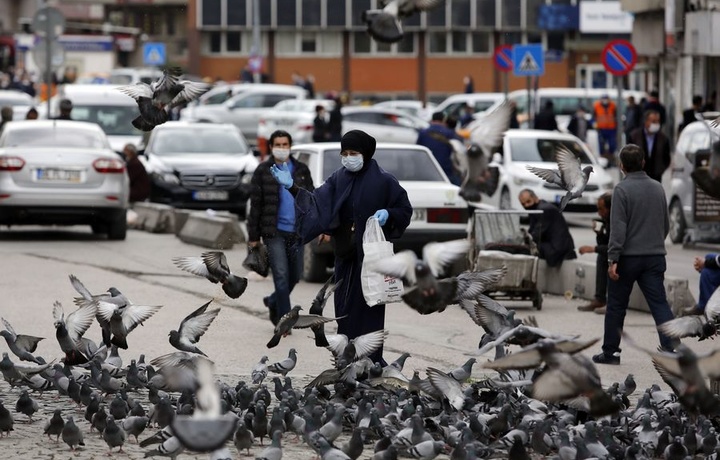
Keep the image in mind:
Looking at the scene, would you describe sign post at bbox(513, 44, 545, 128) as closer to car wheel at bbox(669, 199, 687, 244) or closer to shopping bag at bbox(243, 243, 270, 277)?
car wheel at bbox(669, 199, 687, 244)

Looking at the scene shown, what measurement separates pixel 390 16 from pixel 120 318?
249cm

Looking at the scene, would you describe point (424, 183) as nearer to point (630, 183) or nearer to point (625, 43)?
point (630, 183)

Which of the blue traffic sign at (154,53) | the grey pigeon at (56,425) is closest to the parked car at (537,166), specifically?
the grey pigeon at (56,425)

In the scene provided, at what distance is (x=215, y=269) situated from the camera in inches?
433

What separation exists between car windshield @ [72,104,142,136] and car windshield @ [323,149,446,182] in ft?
37.7

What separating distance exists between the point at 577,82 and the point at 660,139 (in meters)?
52.0

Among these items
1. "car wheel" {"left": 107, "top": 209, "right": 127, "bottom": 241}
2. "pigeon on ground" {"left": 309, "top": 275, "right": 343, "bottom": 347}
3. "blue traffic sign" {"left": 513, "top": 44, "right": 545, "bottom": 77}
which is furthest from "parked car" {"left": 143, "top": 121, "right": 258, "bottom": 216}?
"pigeon on ground" {"left": 309, "top": 275, "right": 343, "bottom": 347}

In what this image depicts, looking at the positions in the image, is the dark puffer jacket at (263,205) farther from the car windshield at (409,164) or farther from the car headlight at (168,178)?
the car headlight at (168,178)

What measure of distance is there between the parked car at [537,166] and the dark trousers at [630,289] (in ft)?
41.5

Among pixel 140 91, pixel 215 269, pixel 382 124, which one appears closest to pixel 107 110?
pixel 382 124

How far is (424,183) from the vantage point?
18.5 meters

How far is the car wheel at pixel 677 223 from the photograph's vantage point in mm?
22812

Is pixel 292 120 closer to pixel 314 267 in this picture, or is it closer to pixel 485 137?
pixel 314 267

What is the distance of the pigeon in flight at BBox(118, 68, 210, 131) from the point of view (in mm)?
10906
